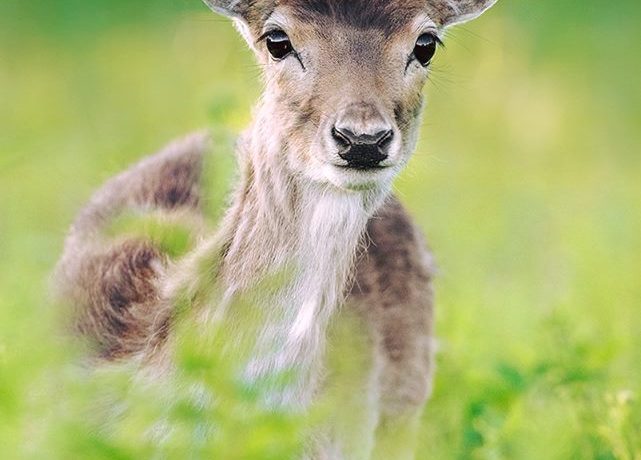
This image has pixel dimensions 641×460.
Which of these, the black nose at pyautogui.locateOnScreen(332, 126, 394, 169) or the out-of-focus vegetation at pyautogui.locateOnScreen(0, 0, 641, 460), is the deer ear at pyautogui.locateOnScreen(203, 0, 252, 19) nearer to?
the out-of-focus vegetation at pyautogui.locateOnScreen(0, 0, 641, 460)

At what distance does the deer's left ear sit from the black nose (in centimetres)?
92

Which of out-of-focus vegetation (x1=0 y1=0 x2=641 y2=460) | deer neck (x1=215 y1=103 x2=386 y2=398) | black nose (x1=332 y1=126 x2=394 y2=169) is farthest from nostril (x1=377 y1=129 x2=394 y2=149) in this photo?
out-of-focus vegetation (x1=0 y1=0 x2=641 y2=460)

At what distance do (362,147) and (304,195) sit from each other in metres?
0.40

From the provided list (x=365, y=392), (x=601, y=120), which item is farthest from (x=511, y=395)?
(x=601, y=120)

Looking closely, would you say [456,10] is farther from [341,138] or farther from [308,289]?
[308,289]

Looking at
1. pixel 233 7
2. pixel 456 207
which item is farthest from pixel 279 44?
pixel 456 207

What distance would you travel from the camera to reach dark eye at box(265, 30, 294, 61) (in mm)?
5766

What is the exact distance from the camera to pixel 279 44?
5.80 m

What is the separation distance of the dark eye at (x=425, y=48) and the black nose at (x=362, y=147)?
0.57m

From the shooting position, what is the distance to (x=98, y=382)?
4691mm

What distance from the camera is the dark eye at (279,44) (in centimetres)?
577

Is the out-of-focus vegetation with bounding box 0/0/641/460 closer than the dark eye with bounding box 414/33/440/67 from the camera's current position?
Yes

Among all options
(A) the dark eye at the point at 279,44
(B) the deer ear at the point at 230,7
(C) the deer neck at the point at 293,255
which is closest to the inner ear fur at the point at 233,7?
(B) the deer ear at the point at 230,7

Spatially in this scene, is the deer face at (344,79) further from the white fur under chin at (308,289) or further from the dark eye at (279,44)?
the white fur under chin at (308,289)
